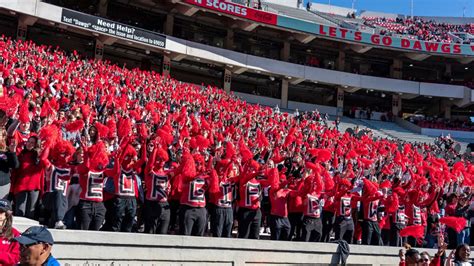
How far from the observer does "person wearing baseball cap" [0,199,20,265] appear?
3527 mm

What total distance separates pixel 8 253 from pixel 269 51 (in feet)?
115

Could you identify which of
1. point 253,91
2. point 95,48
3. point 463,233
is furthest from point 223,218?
point 253,91

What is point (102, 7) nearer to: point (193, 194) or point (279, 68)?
point (279, 68)

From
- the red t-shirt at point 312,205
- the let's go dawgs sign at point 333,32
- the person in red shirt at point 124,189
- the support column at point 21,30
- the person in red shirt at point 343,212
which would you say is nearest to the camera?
the person in red shirt at point 124,189

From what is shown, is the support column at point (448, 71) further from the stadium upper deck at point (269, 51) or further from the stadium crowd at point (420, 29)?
the stadium crowd at point (420, 29)

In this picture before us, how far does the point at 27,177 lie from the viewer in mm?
6281

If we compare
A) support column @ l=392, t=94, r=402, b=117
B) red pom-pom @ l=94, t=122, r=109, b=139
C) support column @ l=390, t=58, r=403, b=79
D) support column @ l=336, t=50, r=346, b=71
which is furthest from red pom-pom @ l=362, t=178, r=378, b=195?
support column @ l=392, t=94, r=402, b=117

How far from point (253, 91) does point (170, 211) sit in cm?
3052

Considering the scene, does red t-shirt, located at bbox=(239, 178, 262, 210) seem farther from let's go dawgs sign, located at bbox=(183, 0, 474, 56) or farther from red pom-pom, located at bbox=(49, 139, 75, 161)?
let's go dawgs sign, located at bbox=(183, 0, 474, 56)

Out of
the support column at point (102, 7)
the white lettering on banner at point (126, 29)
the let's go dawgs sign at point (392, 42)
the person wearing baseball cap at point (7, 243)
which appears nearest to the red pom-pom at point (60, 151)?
the person wearing baseball cap at point (7, 243)

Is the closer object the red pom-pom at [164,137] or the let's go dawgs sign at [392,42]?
the red pom-pom at [164,137]

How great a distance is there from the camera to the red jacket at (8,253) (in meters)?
3.52

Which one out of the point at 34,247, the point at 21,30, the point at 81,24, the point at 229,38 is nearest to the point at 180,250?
the point at 34,247

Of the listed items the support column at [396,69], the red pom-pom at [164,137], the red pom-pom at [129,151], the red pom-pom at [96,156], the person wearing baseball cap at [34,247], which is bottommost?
the person wearing baseball cap at [34,247]
